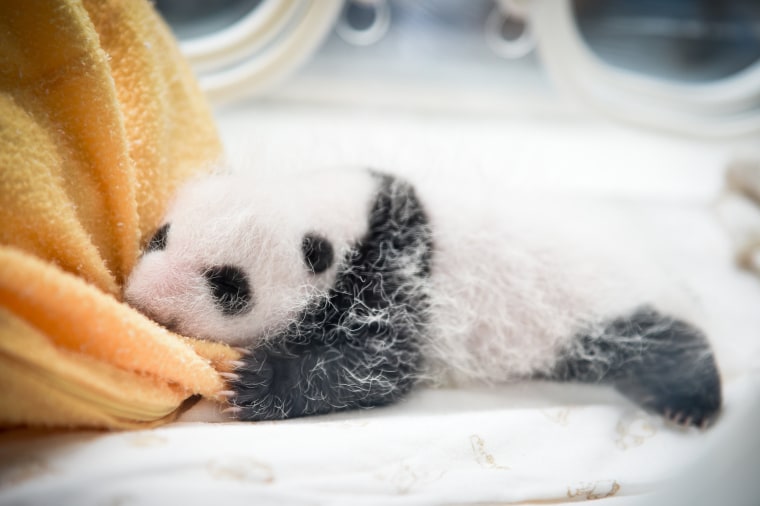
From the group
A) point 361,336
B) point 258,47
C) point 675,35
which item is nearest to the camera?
point 361,336

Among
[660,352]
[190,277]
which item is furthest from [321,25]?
[660,352]

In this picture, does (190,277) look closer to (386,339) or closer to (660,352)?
(386,339)

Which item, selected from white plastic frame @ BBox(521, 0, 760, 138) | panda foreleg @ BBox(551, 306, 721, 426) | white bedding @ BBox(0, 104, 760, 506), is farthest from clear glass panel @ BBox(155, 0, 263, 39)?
panda foreleg @ BBox(551, 306, 721, 426)

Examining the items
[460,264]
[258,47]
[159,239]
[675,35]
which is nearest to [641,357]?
[460,264]

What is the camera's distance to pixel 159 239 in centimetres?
63

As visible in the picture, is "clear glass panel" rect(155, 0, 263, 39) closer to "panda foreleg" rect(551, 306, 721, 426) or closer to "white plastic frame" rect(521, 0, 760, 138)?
"white plastic frame" rect(521, 0, 760, 138)

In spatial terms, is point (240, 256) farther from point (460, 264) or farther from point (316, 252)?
point (460, 264)

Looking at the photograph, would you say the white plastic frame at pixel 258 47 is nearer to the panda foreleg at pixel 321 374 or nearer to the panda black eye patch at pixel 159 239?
the panda black eye patch at pixel 159 239

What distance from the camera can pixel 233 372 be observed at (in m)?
0.62

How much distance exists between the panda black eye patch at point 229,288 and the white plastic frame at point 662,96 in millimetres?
1028

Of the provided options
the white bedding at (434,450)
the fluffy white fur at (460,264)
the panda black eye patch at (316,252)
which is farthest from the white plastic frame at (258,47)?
the panda black eye patch at (316,252)

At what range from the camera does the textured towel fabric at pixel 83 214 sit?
0.48 m

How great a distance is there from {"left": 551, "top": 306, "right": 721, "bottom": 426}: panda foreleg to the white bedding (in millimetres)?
28

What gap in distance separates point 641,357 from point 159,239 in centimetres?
68
